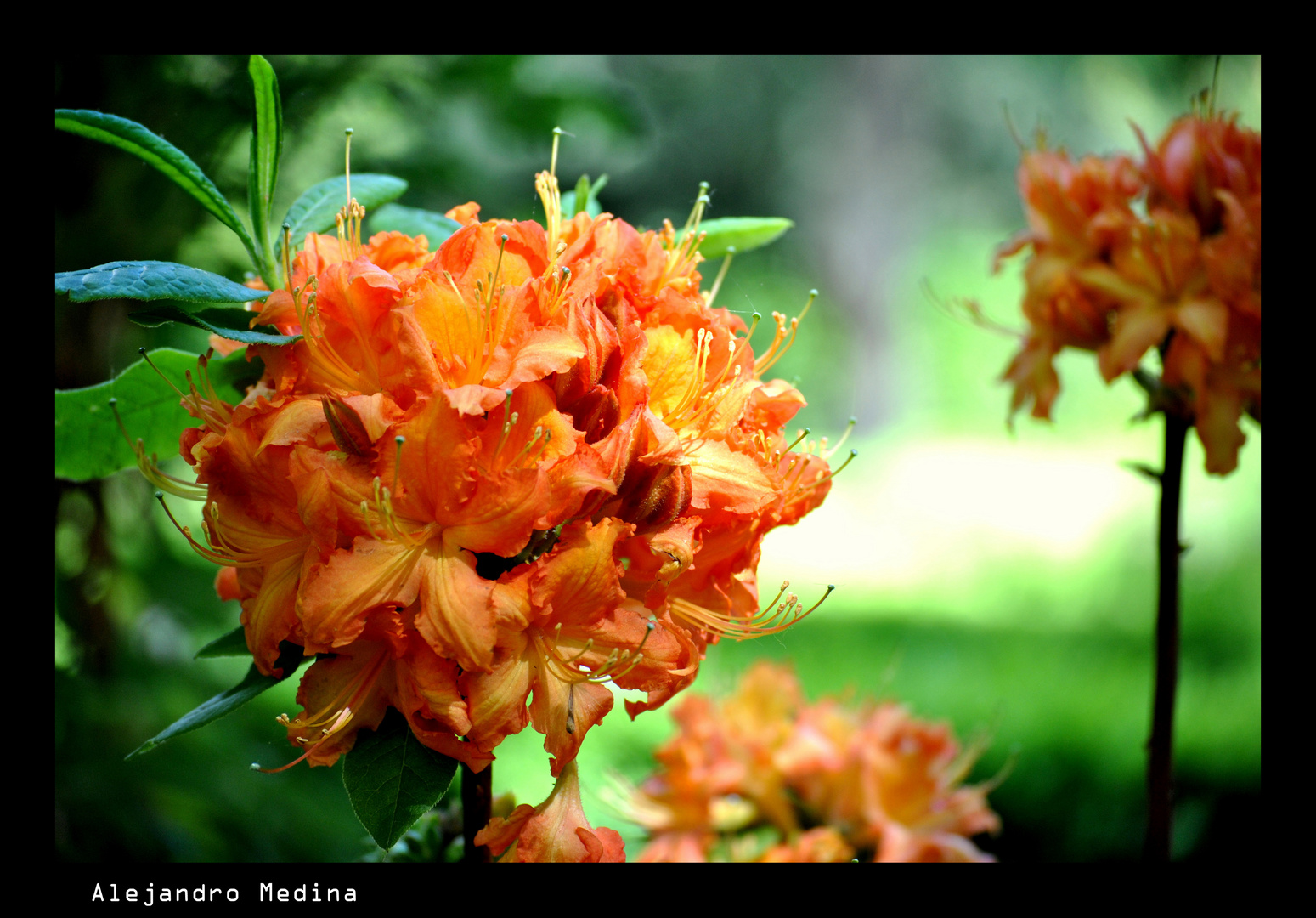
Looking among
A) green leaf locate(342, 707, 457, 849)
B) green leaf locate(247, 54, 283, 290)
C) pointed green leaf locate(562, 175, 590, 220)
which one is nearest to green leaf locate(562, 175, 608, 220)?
pointed green leaf locate(562, 175, 590, 220)

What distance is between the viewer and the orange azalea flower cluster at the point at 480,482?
0.63 m

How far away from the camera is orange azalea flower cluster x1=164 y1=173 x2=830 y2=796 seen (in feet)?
2.07

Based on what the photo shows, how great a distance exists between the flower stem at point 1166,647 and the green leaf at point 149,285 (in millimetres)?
1104

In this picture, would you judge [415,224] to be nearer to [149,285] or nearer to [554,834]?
[149,285]

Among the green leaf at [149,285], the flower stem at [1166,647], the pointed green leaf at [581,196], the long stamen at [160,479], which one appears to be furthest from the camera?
the flower stem at [1166,647]

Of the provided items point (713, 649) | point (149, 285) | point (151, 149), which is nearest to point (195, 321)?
point (149, 285)

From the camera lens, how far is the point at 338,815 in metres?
1.68

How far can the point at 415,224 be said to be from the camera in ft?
3.03

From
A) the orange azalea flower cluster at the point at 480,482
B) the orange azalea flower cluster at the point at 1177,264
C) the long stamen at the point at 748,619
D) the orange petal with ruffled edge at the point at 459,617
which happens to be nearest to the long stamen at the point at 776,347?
the orange azalea flower cluster at the point at 480,482

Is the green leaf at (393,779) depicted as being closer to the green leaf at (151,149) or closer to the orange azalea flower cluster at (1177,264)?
the green leaf at (151,149)

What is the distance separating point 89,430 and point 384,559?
14.0 inches

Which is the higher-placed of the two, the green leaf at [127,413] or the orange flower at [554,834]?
the green leaf at [127,413]

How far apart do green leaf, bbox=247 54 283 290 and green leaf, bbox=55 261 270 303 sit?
0.08 meters

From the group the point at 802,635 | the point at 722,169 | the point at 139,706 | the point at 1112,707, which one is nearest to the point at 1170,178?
the point at 139,706
